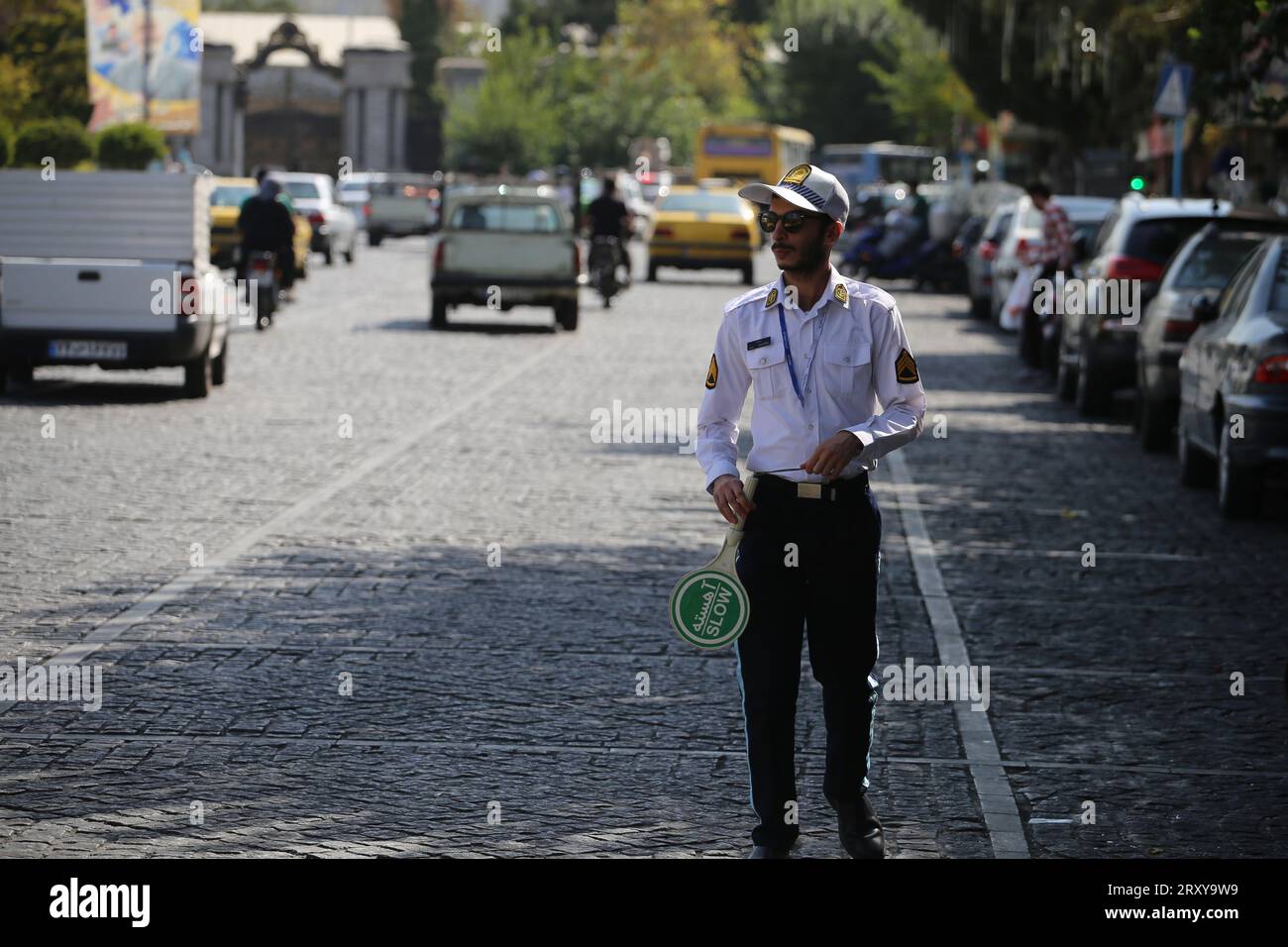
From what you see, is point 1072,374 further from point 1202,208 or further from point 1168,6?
point 1168,6

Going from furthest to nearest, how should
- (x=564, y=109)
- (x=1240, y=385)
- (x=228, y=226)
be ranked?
1. (x=564, y=109)
2. (x=228, y=226)
3. (x=1240, y=385)

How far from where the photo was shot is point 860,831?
629 centimetres

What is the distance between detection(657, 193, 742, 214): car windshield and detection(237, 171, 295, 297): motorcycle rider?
16.4m

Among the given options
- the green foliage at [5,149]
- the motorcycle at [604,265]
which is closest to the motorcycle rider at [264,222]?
the motorcycle at [604,265]

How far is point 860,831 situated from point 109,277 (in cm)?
1499

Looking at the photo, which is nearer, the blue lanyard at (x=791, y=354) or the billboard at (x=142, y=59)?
the blue lanyard at (x=791, y=354)

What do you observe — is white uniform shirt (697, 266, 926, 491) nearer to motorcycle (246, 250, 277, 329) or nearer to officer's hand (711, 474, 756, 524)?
officer's hand (711, 474, 756, 524)

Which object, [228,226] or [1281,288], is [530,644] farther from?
[228,226]

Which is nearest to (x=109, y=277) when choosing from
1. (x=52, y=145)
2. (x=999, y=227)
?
(x=999, y=227)

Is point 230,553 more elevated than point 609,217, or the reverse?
point 609,217

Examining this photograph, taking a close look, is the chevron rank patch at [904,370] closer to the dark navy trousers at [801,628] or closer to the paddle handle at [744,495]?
the dark navy trousers at [801,628]

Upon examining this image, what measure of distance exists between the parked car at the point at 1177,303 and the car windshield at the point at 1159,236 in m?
1.70

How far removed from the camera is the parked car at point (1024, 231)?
27.9 meters
